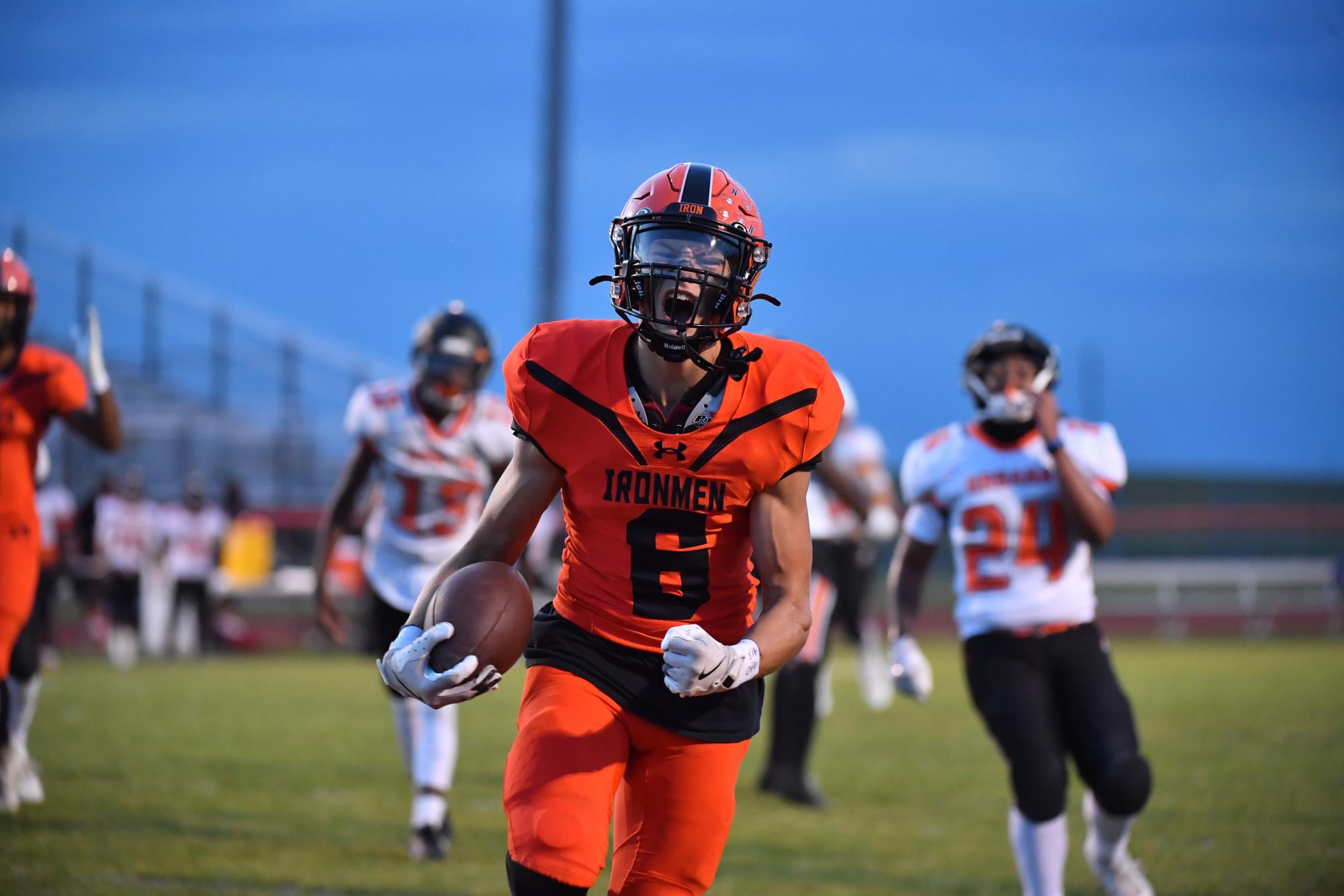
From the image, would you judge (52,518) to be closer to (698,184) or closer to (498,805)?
(498,805)

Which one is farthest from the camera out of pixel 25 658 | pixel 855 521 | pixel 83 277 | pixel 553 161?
pixel 83 277

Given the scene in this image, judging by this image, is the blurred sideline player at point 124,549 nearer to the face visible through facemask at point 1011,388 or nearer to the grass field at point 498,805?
the grass field at point 498,805

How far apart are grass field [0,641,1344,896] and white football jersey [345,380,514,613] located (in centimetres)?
130

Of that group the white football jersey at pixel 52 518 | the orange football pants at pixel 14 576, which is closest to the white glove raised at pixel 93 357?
the orange football pants at pixel 14 576

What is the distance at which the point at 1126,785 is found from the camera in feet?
16.0

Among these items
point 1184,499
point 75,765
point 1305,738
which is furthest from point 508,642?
point 1184,499

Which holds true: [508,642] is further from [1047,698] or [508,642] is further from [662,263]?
[1047,698]

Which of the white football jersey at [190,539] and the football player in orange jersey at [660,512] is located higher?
the football player in orange jersey at [660,512]

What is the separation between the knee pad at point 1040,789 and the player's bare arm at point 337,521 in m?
3.24

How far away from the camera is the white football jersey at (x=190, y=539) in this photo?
1705 cm

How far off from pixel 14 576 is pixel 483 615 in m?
3.37

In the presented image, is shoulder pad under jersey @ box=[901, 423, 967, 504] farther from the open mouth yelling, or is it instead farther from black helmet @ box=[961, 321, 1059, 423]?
the open mouth yelling

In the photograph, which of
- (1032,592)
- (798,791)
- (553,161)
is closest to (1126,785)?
(1032,592)

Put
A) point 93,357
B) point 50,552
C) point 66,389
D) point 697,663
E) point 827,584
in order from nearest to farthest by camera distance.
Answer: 1. point 697,663
2. point 66,389
3. point 93,357
4. point 827,584
5. point 50,552
